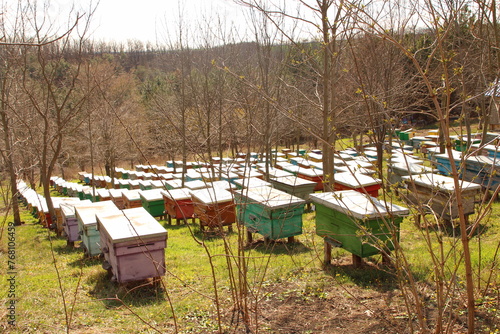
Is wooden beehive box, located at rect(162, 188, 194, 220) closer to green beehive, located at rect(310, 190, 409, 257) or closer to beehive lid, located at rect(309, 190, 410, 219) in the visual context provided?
green beehive, located at rect(310, 190, 409, 257)

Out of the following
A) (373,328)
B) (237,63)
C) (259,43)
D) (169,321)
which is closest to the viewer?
(373,328)

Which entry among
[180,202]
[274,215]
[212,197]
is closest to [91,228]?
[212,197]

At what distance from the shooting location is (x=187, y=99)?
59.5 feet

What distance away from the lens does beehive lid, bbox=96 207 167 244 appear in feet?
18.1

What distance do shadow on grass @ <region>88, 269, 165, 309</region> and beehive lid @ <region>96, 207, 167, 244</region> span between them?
627 mm

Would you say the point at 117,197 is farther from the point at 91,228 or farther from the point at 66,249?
the point at 91,228

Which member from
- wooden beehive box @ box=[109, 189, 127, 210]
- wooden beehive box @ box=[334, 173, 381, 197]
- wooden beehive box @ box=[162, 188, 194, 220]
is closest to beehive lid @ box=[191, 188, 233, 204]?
wooden beehive box @ box=[162, 188, 194, 220]

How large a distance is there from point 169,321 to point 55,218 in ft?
25.7

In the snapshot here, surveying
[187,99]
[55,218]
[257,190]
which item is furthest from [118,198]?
[257,190]

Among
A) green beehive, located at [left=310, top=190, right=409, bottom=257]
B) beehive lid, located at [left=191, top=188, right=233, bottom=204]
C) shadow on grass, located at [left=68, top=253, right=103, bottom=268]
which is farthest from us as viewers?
beehive lid, located at [left=191, top=188, right=233, bottom=204]

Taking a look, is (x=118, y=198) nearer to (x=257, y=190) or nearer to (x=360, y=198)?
(x=257, y=190)

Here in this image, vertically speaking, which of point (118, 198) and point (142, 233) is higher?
point (142, 233)

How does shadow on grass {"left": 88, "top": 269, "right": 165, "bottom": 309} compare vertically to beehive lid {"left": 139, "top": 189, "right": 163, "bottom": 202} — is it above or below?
below

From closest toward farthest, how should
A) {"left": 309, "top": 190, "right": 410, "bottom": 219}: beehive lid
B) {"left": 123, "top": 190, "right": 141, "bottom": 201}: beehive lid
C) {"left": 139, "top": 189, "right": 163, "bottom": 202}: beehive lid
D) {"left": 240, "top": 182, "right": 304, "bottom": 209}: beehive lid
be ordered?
{"left": 309, "top": 190, "right": 410, "bottom": 219}: beehive lid → {"left": 240, "top": 182, "right": 304, "bottom": 209}: beehive lid → {"left": 139, "top": 189, "right": 163, "bottom": 202}: beehive lid → {"left": 123, "top": 190, "right": 141, "bottom": 201}: beehive lid
